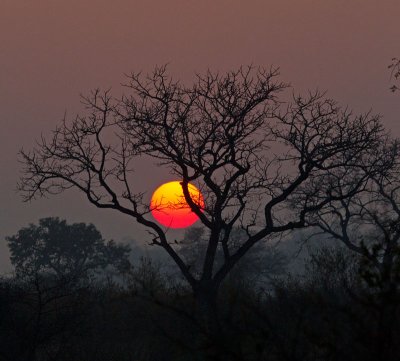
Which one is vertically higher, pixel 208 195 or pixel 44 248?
pixel 44 248

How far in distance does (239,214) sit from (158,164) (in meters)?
3.31

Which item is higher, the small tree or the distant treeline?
the small tree

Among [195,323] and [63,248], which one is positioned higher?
[63,248]

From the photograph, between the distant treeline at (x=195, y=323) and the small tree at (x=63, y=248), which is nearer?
→ the distant treeline at (x=195, y=323)

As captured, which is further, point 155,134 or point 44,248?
point 44,248

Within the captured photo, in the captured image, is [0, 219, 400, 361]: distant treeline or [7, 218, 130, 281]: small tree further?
[7, 218, 130, 281]: small tree

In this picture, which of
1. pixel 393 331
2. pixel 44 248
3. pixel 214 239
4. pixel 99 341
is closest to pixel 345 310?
pixel 393 331

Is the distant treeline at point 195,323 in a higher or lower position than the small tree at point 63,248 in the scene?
lower

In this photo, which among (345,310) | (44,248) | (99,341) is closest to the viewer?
(345,310)

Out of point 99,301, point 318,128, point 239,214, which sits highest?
point 318,128

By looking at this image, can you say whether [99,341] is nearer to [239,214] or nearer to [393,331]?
[239,214]

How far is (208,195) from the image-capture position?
2994 centimetres

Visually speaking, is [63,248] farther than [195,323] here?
Yes

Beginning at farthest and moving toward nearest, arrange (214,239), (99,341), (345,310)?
1. (214,239)
2. (99,341)
3. (345,310)
